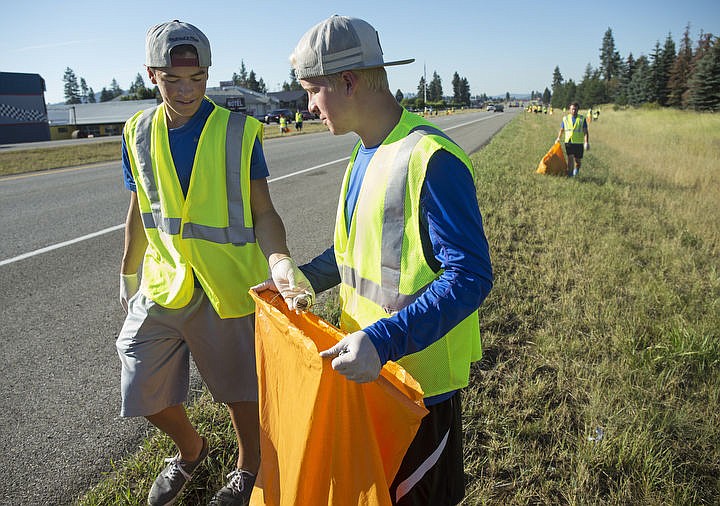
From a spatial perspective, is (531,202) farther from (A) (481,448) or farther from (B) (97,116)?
(B) (97,116)

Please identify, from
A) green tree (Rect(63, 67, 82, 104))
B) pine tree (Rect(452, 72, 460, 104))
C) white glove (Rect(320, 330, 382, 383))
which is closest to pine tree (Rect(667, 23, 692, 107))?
white glove (Rect(320, 330, 382, 383))

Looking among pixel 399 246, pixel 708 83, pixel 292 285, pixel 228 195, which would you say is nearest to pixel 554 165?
pixel 228 195

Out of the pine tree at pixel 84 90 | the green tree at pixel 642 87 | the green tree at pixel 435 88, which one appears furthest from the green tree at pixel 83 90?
the green tree at pixel 642 87

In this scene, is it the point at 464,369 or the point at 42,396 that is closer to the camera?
the point at 464,369

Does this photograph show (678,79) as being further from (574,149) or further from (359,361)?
(359,361)

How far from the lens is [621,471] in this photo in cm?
245

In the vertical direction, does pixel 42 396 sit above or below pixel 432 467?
below

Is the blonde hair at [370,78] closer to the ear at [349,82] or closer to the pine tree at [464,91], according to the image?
the ear at [349,82]

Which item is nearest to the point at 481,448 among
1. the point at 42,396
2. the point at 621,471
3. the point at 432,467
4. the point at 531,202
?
the point at 621,471

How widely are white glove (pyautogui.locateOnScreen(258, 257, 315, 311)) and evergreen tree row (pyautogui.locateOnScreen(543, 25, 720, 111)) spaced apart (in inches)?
2495

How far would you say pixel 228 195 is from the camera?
2.18 metres

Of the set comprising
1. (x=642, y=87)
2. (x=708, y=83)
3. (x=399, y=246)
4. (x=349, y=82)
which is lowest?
(x=399, y=246)

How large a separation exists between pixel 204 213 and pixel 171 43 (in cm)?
67

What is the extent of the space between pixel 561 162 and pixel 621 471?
1088 cm
